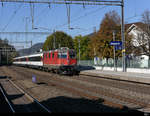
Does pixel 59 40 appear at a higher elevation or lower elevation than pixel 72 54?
higher

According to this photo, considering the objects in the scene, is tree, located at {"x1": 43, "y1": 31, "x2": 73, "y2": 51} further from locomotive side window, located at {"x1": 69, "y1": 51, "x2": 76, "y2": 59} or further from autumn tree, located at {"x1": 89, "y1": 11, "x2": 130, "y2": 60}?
locomotive side window, located at {"x1": 69, "y1": 51, "x2": 76, "y2": 59}

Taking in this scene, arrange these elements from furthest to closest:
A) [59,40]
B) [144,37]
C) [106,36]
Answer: [59,40] < [106,36] < [144,37]

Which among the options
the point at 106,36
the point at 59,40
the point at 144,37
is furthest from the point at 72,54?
the point at 59,40

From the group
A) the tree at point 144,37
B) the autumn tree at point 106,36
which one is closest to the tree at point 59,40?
the autumn tree at point 106,36

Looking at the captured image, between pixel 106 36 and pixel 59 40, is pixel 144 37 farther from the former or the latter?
pixel 59 40

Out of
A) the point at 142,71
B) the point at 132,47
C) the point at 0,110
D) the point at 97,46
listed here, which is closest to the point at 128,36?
the point at 132,47

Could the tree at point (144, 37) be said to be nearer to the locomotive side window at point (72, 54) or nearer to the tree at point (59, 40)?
the locomotive side window at point (72, 54)

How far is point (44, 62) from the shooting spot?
3500cm

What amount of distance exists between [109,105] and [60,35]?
238 ft

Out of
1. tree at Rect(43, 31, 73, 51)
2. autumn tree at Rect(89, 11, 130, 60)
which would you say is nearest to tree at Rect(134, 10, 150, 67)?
autumn tree at Rect(89, 11, 130, 60)

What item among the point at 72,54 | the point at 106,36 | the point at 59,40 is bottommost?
the point at 72,54

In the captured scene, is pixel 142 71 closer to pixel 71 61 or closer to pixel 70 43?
pixel 71 61

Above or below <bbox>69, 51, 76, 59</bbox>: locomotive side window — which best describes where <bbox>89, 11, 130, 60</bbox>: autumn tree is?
above

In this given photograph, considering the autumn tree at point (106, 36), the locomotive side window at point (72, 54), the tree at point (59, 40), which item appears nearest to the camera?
the locomotive side window at point (72, 54)
